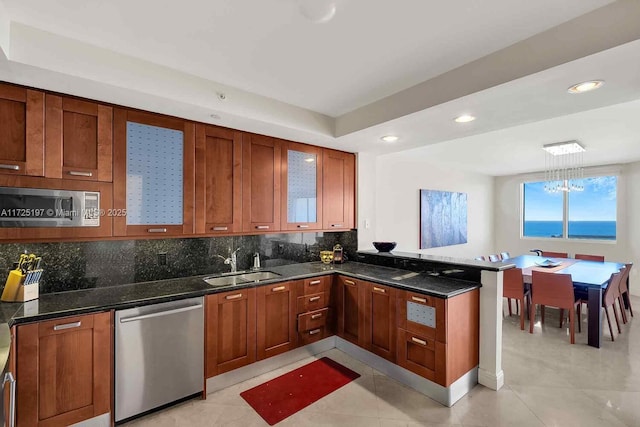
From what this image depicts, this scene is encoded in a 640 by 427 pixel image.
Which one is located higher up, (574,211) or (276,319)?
(574,211)

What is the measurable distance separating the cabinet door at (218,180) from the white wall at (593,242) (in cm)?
689

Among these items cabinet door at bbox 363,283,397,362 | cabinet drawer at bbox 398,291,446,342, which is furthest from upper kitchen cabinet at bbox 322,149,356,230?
cabinet drawer at bbox 398,291,446,342

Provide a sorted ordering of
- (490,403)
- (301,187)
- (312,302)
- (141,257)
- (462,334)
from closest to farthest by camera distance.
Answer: (490,403) → (462,334) → (141,257) → (312,302) → (301,187)

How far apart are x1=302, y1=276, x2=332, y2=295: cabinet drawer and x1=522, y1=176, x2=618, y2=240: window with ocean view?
5958 mm

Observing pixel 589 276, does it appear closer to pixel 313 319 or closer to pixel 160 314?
pixel 313 319

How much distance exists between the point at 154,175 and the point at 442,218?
4.99 meters

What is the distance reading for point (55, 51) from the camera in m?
1.79

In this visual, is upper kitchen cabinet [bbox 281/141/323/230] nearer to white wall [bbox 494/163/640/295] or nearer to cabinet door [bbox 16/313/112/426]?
cabinet door [bbox 16/313/112/426]

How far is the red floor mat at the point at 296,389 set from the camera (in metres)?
2.31

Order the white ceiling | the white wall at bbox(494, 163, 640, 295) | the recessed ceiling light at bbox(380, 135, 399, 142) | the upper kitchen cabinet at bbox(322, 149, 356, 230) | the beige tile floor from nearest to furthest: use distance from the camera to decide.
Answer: the white ceiling
the beige tile floor
the recessed ceiling light at bbox(380, 135, 399, 142)
the upper kitchen cabinet at bbox(322, 149, 356, 230)
the white wall at bbox(494, 163, 640, 295)

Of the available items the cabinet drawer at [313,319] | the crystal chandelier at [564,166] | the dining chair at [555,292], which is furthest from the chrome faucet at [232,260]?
the crystal chandelier at [564,166]

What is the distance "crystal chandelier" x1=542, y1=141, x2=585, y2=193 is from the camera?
429cm

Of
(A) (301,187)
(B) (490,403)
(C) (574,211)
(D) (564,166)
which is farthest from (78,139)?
(C) (574,211)

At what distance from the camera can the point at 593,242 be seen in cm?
602
